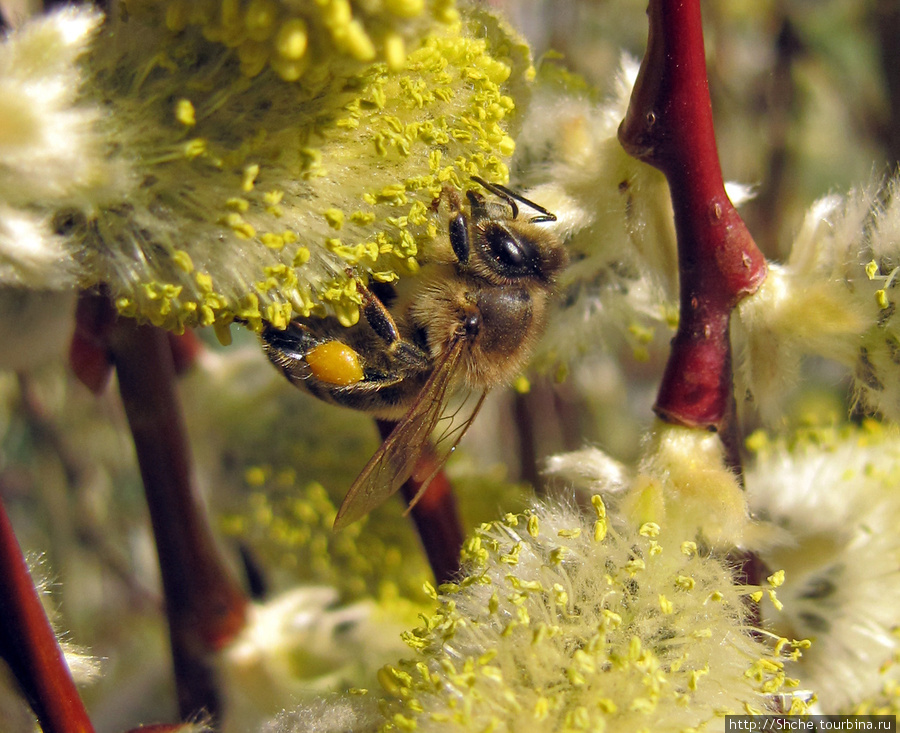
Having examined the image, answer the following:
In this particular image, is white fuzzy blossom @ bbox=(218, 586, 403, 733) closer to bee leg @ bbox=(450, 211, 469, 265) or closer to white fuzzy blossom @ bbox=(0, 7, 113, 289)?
bee leg @ bbox=(450, 211, 469, 265)

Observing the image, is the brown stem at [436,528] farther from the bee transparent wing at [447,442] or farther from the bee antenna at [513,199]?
the bee antenna at [513,199]

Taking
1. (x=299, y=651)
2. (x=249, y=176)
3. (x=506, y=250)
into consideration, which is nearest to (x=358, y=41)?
(x=249, y=176)

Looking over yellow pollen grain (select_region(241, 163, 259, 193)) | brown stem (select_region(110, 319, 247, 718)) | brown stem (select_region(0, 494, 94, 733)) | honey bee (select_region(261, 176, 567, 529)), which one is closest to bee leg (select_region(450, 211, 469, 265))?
honey bee (select_region(261, 176, 567, 529))

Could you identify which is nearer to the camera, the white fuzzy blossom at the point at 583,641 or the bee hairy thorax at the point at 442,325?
the white fuzzy blossom at the point at 583,641

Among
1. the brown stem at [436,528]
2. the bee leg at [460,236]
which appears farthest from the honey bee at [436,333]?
the brown stem at [436,528]

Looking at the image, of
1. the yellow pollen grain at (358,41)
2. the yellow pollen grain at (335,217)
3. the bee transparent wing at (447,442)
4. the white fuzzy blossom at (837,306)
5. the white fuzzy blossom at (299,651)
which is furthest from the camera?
the white fuzzy blossom at (299,651)

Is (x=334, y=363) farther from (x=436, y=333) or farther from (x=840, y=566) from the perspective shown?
(x=840, y=566)
